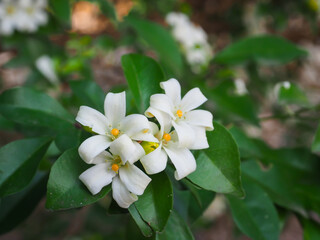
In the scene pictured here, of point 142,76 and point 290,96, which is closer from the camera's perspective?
point 142,76

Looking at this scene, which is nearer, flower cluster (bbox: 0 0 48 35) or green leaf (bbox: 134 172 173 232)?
green leaf (bbox: 134 172 173 232)

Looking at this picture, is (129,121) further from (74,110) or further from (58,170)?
(74,110)

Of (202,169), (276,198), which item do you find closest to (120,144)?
(202,169)

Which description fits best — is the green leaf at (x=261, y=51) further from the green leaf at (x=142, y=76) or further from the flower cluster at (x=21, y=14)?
the flower cluster at (x=21, y=14)

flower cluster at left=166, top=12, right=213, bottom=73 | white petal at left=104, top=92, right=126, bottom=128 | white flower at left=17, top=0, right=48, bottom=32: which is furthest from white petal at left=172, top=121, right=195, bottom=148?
white flower at left=17, top=0, right=48, bottom=32

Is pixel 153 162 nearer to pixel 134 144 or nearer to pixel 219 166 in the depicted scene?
pixel 134 144

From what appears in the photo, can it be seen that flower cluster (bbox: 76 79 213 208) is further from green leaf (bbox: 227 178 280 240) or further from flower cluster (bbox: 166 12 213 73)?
flower cluster (bbox: 166 12 213 73)

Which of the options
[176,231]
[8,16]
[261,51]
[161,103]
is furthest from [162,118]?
[8,16]
